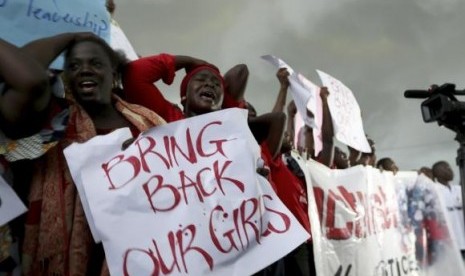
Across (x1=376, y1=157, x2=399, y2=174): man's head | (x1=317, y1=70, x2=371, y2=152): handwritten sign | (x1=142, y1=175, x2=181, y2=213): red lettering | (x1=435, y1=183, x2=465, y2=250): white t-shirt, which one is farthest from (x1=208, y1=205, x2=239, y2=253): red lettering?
(x1=435, y1=183, x2=465, y2=250): white t-shirt

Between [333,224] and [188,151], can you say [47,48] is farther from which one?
[333,224]

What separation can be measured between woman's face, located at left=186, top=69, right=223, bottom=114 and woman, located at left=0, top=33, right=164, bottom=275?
41 cm

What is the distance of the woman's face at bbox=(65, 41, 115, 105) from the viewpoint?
75.3 inches

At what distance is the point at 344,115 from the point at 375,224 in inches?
31.8

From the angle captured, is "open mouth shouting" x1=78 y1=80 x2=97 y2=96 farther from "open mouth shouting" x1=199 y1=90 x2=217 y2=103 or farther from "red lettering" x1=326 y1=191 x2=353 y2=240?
"red lettering" x1=326 y1=191 x2=353 y2=240

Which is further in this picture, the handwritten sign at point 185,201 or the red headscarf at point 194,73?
the red headscarf at point 194,73

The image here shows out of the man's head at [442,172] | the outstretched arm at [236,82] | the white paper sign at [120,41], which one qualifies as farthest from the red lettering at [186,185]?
the man's head at [442,172]

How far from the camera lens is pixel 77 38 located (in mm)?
1916

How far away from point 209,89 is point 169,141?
0.55 m

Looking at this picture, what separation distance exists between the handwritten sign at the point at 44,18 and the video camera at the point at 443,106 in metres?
1.38

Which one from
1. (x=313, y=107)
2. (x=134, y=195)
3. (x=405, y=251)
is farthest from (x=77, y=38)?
(x=405, y=251)

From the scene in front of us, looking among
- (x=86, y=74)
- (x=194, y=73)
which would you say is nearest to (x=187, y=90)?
(x=194, y=73)

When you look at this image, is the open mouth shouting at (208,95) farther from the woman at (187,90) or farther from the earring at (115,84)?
the earring at (115,84)

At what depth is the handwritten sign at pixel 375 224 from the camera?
12.1 feet
